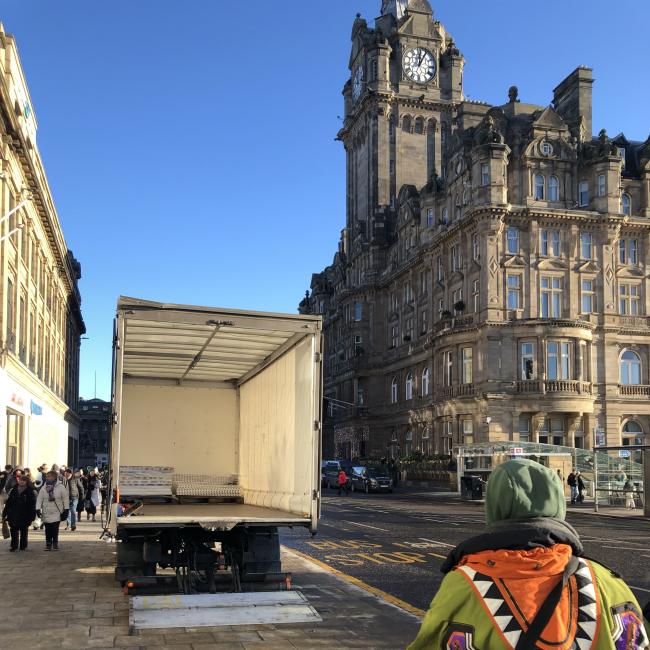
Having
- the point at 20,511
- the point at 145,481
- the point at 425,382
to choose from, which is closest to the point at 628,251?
the point at 425,382

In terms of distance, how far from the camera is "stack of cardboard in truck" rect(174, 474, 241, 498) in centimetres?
1625

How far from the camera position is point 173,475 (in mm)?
16469

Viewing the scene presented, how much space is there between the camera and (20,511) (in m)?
16.8

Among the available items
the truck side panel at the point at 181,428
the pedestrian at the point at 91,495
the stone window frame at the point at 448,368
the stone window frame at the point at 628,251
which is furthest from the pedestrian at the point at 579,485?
the truck side panel at the point at 181,428

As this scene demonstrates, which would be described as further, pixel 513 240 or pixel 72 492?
pixel 513 240

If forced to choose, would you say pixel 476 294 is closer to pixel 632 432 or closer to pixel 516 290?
pixel 516 290

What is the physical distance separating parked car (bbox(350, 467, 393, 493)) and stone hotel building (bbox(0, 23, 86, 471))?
1797cm

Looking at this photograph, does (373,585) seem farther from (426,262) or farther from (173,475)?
(426,262)

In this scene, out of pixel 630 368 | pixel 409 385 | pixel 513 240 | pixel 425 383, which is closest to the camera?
pixel 513 240

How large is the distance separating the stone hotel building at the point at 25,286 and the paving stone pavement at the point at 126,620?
47.9 ft

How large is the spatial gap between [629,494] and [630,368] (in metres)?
20.6

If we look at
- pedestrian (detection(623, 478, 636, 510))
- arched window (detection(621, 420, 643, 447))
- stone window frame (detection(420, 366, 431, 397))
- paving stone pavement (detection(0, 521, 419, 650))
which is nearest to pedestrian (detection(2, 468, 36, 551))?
paving stone pavement (detection(0, 521, 419, 650))

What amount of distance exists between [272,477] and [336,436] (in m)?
68.4

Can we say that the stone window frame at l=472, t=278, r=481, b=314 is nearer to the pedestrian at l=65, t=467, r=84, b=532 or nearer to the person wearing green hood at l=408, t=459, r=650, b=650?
the pedestrian at l=65, t=467, r=84, b=532
